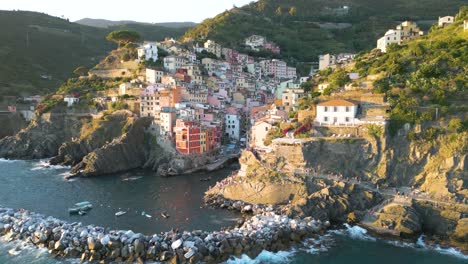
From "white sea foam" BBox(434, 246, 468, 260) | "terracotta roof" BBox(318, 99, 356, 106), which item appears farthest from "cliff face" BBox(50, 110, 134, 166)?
"white sea foam" BBox(434, 246, 468, 260)

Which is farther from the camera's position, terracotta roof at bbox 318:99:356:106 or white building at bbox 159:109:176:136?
white building at bbox 159:109:176:136

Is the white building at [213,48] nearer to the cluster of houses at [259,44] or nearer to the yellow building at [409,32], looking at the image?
the cluster of houses at [259,44]

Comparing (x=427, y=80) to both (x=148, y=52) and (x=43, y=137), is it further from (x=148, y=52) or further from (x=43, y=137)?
(x=43, y=137)

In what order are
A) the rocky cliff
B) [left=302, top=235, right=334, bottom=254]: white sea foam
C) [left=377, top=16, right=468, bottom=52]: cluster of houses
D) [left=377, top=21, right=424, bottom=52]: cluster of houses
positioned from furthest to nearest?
[left=377, top=21, right=424, bottom=52]: cluster of houses < [left=377, top=16, right=468, bottom=52]: cluster of houses < the rocky cliff < [left=302, top=235, right=334, bottom=254]: white sea foam

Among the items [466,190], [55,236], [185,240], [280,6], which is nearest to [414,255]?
[466,190]

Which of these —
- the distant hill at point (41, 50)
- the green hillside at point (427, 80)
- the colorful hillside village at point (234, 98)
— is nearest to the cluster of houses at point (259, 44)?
the colorful hillside village at point (234, 98)

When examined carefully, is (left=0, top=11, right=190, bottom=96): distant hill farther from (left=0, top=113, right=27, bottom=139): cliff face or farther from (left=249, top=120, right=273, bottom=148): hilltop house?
(left=249, top=120, right=273, bottom=148): hilltop house
